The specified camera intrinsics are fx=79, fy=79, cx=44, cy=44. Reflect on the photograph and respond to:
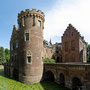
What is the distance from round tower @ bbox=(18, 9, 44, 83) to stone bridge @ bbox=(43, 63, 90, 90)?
3.49m

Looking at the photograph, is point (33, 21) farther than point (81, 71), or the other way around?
point (33, 21)

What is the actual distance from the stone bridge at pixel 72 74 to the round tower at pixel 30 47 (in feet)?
11.4

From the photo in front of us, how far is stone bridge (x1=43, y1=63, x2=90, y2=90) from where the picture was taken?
1271 centimetres

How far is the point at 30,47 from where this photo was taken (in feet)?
63.1

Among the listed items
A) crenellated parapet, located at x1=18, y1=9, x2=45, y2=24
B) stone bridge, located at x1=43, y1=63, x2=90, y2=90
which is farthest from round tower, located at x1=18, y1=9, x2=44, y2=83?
stone bridge, located at x1=43, y1=63, x2=90, y2=90

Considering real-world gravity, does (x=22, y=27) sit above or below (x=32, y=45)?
above

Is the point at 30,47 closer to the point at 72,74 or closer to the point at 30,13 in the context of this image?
the point at 30,13

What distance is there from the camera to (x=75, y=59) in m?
27.5

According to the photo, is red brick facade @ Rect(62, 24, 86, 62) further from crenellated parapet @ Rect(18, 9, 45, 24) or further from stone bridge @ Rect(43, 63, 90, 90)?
crenellated parapet @ Rect(18, 9, 45, 24)

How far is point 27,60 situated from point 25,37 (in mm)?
5673

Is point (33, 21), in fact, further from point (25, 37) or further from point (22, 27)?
point (25, 37)

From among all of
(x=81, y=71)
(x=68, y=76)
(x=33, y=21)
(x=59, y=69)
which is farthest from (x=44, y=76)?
(x=33, y=21)

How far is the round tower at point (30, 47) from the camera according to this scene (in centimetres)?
1868

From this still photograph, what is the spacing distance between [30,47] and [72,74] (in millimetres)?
10912
